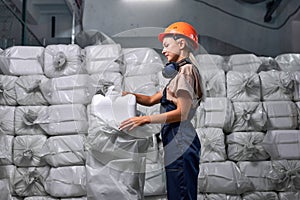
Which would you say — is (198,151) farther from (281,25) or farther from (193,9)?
(281,25)

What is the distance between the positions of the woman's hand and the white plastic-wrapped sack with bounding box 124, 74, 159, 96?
0.26m

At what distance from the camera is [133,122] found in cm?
118

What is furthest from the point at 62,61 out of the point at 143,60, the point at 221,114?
the point at 221,114

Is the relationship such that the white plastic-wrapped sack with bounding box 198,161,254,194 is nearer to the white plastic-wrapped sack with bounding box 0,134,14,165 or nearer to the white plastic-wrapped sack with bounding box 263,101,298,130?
the white plastic-wrapped sack with bounding box 263,101,298,130

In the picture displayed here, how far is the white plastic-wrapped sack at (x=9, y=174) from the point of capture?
2078 mm

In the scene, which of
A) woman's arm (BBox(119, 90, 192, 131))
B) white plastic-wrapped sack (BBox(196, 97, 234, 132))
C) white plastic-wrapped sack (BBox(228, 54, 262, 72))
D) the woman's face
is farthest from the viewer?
white plastic-wrapped sack (BBox(228, 54, 262, 72))

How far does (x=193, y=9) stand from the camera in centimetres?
259

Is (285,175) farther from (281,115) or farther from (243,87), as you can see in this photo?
(243,87)

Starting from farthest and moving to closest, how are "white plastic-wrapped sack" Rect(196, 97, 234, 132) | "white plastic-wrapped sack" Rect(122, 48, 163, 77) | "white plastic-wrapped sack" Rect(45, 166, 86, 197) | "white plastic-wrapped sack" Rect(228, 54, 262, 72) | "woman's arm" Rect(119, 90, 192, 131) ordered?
"white plastic-wrapped sack" Rect(228, 54, 262, 72), "white plastic-wrapped sack" Rect(45, 166, 86, 197), "white plastic-wrapped sack" Rect(196, 97, 234, 132), "white plastic-wrapped sack" Rect(122, 48, 163, 77), "woman's arm" Rect(119, 90, 192, 131)

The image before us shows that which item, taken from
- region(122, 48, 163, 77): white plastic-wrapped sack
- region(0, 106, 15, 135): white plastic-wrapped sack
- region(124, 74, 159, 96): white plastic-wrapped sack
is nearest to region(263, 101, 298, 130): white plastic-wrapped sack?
region(122, 48, 163, 77): white plastic-wrapped sack

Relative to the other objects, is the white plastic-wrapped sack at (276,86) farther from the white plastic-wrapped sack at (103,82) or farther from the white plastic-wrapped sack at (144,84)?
the white plastic-wrapped sack at (103,82)

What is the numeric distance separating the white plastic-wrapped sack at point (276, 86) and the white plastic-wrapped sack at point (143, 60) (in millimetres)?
806

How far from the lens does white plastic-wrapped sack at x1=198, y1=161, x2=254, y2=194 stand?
205cm

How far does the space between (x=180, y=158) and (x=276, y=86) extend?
3.96ft
